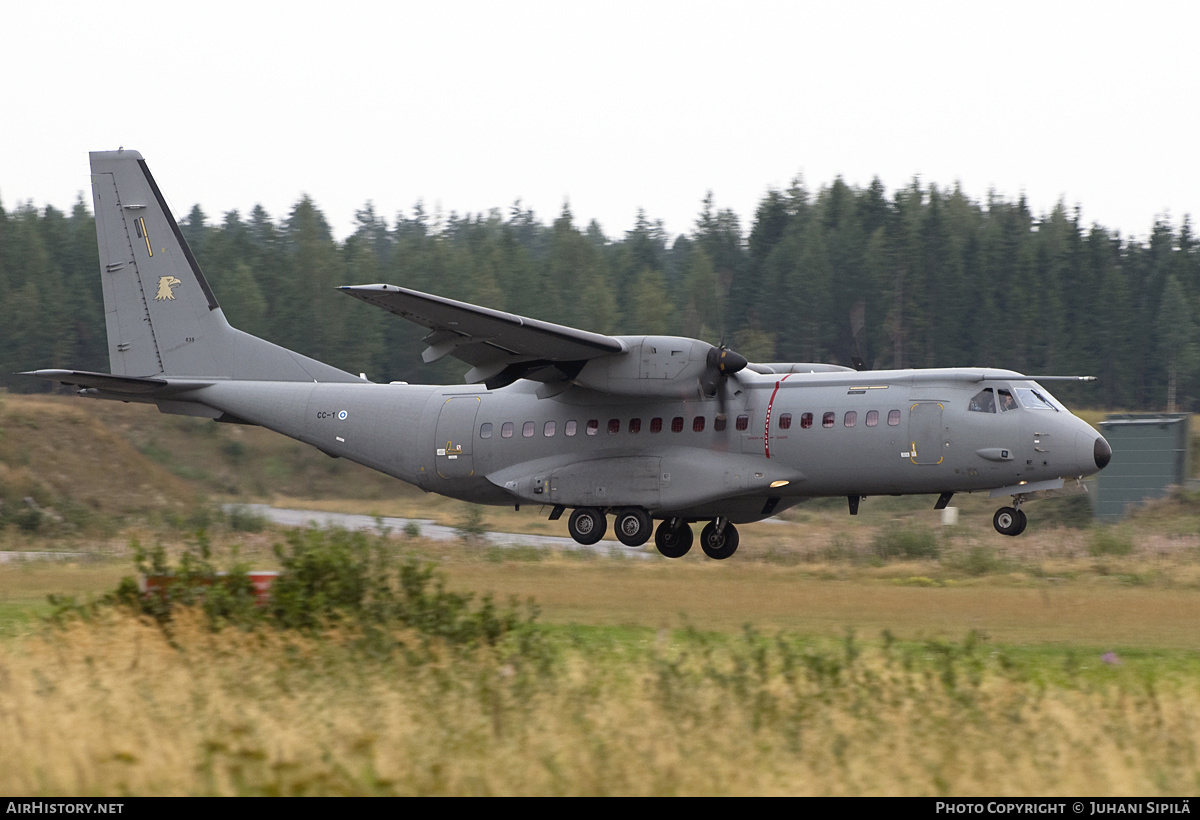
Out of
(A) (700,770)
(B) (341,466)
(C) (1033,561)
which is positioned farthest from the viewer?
(B) (341,466)

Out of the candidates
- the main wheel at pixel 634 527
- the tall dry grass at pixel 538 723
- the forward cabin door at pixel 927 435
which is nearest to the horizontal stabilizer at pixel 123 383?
the main wheel at pixel 634 527

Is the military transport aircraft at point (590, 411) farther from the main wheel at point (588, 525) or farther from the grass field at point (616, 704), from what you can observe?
the grass field at point (616, 704)

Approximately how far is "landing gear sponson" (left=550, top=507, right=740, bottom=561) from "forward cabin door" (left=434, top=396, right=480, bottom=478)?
2054mm

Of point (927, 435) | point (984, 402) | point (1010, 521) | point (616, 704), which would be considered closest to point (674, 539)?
point (927, 435)

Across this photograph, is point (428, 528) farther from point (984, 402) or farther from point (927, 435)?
point (984, 402)

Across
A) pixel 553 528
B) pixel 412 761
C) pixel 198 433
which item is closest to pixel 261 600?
pixel 412 761

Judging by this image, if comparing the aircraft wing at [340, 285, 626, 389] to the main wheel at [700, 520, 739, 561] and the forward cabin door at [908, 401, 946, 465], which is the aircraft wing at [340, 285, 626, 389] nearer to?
the main wheel at [700, 520, 739, 561]

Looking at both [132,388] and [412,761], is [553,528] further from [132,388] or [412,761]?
[412,761]

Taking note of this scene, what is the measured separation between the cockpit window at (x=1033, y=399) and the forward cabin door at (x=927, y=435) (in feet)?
4.62

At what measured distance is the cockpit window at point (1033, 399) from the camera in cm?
2214

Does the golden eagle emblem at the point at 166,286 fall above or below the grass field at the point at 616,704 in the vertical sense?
above

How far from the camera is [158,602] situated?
45.1ft

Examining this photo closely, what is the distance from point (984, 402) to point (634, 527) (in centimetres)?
675

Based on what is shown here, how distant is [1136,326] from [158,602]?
246ft
